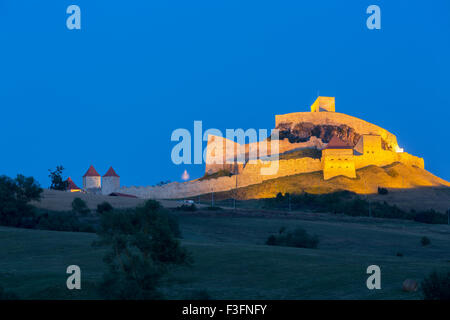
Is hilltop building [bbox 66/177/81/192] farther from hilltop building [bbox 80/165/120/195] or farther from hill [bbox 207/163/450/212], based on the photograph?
hill [bbox 207/163/450/212]

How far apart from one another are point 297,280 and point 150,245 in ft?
Answer: 13.0

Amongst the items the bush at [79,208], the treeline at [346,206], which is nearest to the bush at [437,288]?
the bush at [79,208]

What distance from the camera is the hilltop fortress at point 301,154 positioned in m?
72.8

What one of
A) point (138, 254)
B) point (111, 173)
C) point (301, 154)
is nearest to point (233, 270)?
point (138, 254)

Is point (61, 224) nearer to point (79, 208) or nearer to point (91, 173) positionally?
point (79, 208)

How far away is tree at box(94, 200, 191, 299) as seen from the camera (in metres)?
12.1

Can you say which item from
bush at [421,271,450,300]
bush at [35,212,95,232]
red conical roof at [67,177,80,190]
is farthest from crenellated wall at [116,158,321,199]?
bush at [421,271,450,300]

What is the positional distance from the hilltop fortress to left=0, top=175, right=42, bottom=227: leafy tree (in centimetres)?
3441

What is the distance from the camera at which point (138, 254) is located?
50.5 feet

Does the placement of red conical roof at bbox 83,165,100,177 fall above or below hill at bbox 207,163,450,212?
above

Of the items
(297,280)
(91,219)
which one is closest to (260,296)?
(297,280)

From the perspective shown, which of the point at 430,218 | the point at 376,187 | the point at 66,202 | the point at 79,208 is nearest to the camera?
the point at 79,208

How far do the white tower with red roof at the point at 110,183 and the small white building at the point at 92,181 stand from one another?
3.50 metres

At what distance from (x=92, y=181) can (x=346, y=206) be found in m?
38.1
